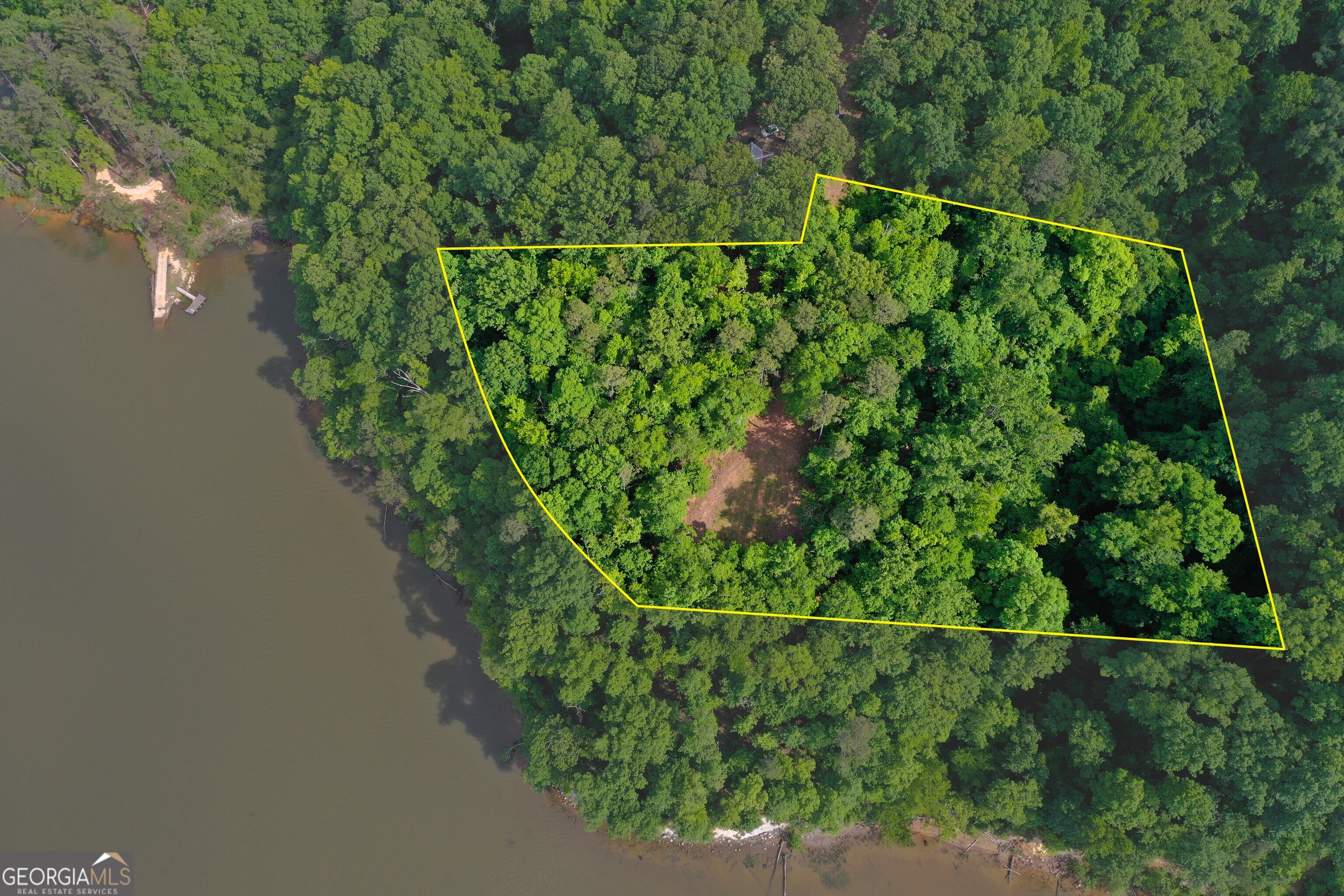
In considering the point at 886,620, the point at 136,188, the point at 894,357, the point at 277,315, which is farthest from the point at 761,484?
the point at 136,188

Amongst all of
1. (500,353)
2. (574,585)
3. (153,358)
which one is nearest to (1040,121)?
(500,353)

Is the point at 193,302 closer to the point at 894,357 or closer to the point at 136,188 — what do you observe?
the point at 136,188

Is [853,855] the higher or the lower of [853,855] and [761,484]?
the lower

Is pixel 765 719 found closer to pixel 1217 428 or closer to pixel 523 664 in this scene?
pixel 523 664

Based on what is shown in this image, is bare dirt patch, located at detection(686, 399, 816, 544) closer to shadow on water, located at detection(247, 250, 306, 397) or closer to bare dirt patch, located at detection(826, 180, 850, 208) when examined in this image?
bare dirt patch, located at detection(826, 180, 850, 208)

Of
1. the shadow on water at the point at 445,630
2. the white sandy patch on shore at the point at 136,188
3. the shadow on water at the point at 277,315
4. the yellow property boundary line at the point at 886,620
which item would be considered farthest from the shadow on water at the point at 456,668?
the white sandy patch on shore at the point at 136,188

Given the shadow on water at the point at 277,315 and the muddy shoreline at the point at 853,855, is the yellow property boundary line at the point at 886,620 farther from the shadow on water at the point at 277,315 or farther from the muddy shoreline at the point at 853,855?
the shadow on water at the point at 277,315

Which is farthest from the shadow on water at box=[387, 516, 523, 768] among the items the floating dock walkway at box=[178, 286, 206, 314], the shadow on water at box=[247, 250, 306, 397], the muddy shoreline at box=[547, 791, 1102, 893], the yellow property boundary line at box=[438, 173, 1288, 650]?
the floating dock walkway at box=[178, 286, 206, 314]
